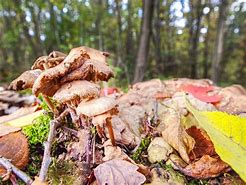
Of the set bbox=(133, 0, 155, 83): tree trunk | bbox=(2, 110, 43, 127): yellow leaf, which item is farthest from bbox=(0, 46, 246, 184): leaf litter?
bbox=(133, 0, 155, 83): tree trunk

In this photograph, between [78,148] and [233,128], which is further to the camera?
[78,148]

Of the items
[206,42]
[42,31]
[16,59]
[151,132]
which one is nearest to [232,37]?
[206,42]

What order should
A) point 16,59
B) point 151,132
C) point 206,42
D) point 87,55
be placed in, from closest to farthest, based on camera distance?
point 87,55 → point 151,132 → point 16,59 → point 206,42

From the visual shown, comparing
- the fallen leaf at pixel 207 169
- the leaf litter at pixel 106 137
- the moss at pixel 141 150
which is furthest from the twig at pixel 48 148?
the fallen leaf at pixel 207 169

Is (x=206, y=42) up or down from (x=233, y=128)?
down

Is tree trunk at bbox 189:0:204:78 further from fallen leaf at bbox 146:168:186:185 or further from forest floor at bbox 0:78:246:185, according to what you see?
fallen leaf at bbox 146:168:186:185

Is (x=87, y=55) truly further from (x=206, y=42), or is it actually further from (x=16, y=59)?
(x=206, y=42)
